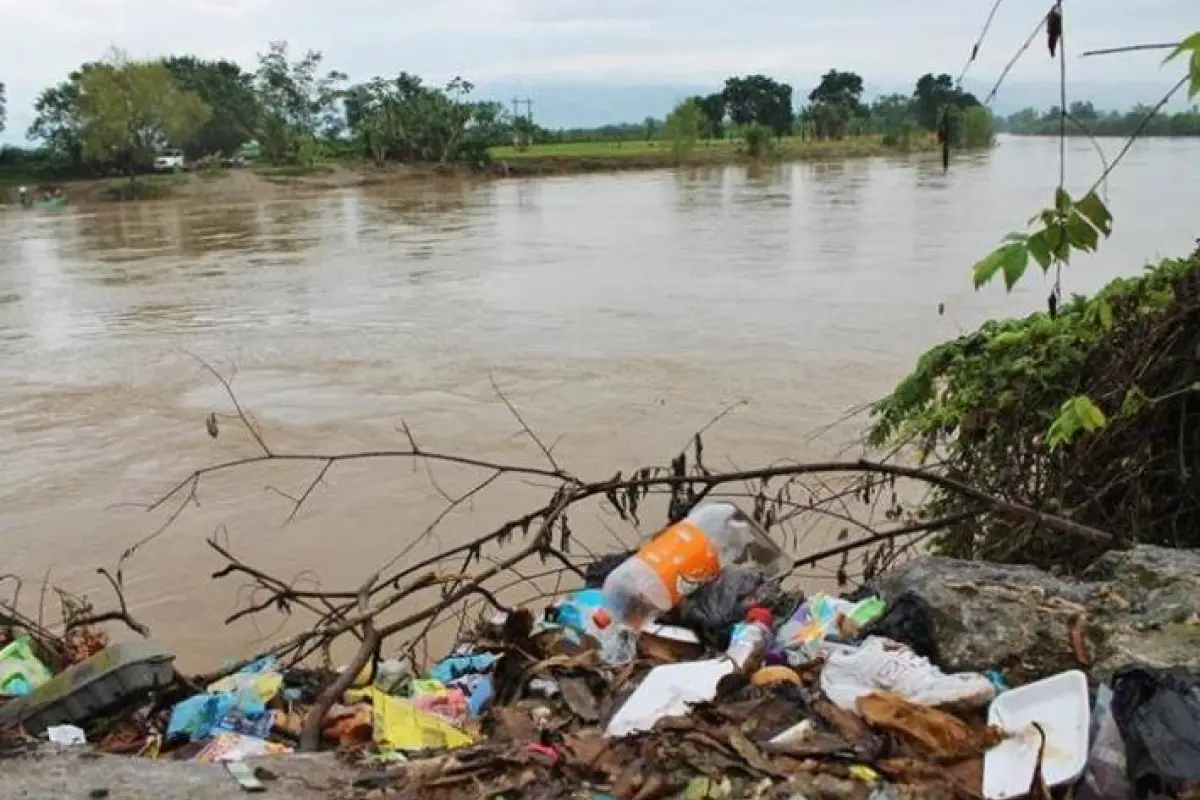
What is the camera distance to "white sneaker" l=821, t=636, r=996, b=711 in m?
2.00

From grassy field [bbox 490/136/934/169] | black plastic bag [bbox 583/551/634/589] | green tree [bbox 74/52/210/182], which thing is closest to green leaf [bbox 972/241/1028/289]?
black plastic bag [bbox 583/551/634/589]

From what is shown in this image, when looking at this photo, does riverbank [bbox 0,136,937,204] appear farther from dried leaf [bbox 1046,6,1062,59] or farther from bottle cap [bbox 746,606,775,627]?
dried leaf [bbox 1046,6,1062,59]

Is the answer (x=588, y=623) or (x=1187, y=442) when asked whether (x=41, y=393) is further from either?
(x=1187, y=442)

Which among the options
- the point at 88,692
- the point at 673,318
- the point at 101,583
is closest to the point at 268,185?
the point at 673,318

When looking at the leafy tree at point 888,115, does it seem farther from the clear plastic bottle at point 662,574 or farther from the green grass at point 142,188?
the clear plastic bottle at point 662,574

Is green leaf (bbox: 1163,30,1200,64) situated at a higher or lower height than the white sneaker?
higher

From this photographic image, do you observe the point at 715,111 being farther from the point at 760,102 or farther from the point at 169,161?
the point at 169,161

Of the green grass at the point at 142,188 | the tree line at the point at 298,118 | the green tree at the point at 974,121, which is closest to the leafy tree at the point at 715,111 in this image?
the tree line at the point at 298,118

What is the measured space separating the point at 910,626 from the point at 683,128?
55.2 m

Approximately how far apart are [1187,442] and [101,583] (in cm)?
454

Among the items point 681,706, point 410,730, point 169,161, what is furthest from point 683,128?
point 681,706

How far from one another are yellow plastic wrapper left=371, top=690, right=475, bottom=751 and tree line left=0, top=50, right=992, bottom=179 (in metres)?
Result: 34.7

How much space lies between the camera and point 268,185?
41281mm

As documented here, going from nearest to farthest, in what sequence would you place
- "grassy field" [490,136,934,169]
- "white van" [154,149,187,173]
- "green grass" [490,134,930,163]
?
1. "white van" [154,149,187,173]
2. "grassy field" [490,136,934,169]
3. "green grass" [490,134,930,163]
